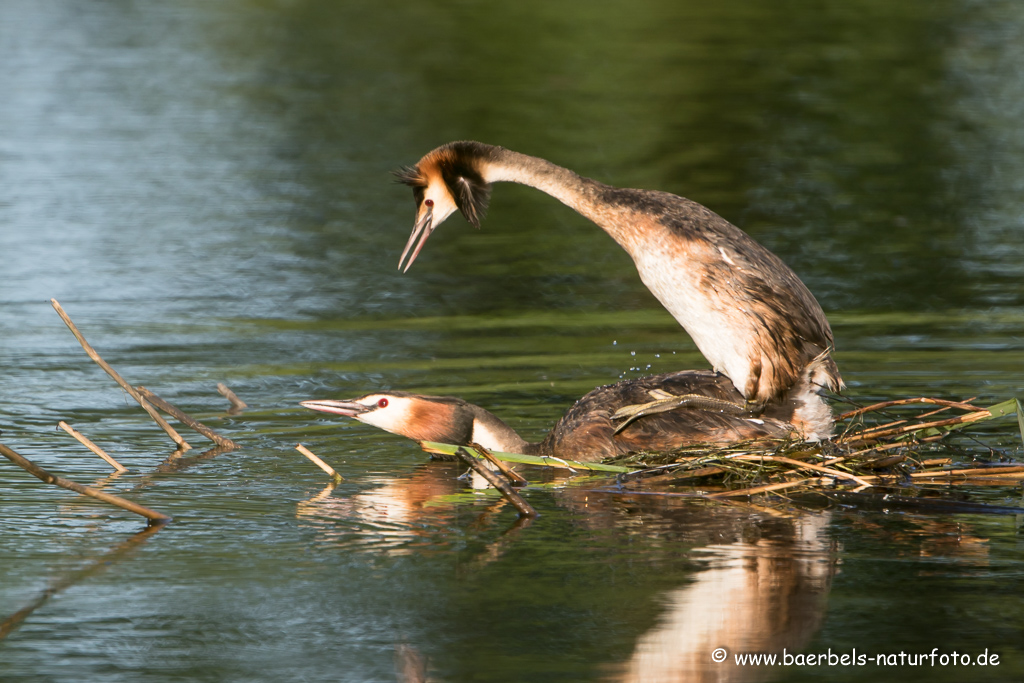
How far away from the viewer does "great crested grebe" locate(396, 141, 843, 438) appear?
6.53 meters

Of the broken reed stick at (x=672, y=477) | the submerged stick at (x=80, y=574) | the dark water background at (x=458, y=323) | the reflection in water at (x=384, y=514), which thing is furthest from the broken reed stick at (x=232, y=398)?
the broken reed stick at (x=672, y=477)

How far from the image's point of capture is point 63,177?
1480 cm

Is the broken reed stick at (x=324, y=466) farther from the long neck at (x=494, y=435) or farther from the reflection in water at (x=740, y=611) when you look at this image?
the reflection in water at (x=740, y=611)

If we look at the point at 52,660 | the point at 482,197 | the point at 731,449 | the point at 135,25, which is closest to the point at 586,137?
the point at 482,197

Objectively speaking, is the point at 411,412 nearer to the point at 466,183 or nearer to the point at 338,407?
the point at 338,407

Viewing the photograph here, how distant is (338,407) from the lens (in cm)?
675

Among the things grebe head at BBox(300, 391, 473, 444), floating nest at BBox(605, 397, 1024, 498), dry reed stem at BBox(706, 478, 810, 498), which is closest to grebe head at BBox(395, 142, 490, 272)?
grebe head at BBox(300, 391, 473, 444)

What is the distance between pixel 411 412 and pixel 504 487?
120cm

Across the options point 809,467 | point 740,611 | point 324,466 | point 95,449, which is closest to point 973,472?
point 809,467

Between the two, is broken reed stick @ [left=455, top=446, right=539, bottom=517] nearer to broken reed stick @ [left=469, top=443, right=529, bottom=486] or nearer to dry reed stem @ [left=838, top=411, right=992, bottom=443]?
broken reed stick @ [left=469, top=443, right=529, bottom=486]

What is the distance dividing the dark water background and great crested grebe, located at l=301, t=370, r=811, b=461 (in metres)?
0.22

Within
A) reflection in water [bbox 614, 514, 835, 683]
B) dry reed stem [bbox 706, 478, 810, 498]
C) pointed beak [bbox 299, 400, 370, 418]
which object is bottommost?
reflection in water [bbox 614, 514, 835, 683]

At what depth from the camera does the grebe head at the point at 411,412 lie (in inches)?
266

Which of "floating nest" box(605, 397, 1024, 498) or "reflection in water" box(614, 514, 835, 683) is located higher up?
"floating nest" box(605, 397, 1024, 498)
